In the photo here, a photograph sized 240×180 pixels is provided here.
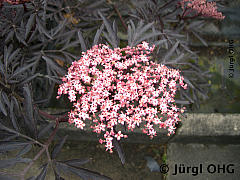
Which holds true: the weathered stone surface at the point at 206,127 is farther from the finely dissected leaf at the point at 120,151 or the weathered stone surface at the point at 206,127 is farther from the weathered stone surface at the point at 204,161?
the finely dissected leaf at the point at 120,151

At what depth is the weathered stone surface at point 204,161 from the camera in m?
2.38

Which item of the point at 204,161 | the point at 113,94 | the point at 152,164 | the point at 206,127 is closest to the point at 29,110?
the point at 113,94

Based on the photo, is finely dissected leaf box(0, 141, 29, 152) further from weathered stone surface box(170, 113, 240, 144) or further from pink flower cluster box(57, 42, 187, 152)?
weathered stone surface box(170, 113, 240, 144)

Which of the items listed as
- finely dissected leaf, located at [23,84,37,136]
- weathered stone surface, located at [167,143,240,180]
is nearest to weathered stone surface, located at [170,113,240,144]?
weathered stone surface, located at [167,143,240,180]

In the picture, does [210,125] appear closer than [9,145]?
No

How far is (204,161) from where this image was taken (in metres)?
2.40

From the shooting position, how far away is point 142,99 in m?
1.21

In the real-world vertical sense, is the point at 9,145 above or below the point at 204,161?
above

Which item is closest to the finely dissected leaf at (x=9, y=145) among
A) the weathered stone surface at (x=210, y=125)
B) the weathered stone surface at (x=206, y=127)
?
the weathered stone surface at (x=206, y=127)

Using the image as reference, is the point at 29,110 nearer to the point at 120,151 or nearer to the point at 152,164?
the point at 120,151

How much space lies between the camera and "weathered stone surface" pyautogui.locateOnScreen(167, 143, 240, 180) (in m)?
2.38

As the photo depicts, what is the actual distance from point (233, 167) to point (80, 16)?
221 cm

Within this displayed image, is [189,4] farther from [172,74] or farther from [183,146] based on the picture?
[183,146]

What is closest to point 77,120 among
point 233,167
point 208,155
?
point 208,155
